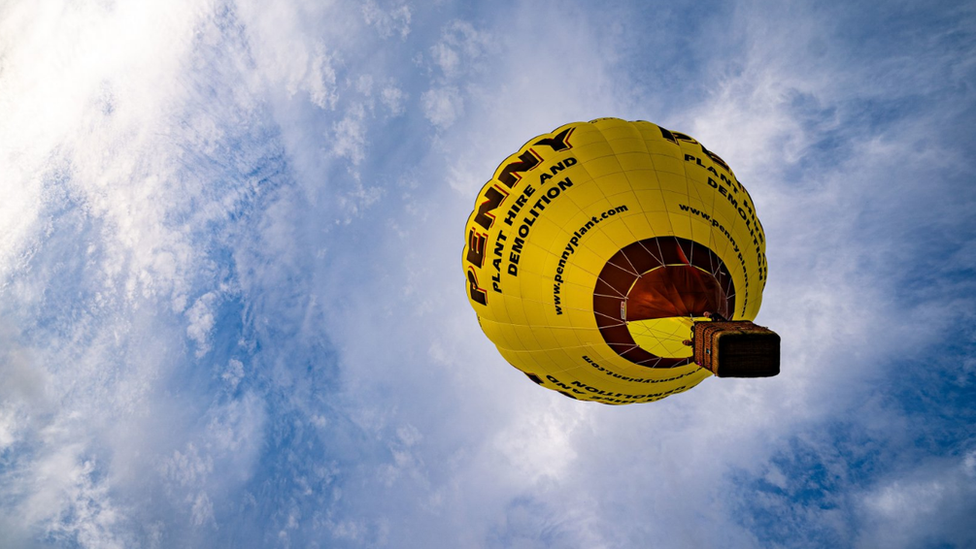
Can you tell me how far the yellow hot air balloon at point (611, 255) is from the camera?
9.47m

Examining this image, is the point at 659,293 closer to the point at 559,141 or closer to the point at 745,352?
the point at 745,352

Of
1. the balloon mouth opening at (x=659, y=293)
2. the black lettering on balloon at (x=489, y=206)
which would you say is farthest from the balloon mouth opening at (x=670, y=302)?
the black lettering on balloon at (x=489, y=206)

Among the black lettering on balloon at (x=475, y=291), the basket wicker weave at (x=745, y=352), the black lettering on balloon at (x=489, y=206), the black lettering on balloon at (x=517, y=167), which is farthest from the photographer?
the black lettering on balloon at (x=475, y=291)

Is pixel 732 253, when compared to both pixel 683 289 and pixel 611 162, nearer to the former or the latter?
pixel 683 289

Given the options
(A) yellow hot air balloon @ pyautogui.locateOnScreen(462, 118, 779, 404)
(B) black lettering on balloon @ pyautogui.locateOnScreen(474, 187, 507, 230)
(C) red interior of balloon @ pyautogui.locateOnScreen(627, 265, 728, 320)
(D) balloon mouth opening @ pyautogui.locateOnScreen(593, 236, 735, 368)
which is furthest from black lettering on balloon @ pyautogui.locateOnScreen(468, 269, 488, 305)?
(C) red interior of balloon @ pyautogui.locateOnScreen(627, 265, 728, 320)

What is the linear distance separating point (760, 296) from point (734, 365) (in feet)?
18.0

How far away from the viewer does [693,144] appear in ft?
38.5

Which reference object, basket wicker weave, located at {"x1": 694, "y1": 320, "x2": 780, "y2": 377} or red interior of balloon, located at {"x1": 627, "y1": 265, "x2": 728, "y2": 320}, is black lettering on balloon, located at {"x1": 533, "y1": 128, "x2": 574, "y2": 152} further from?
basket wicker weave, located at {"x1": 694, "y1": 320, "x2": 780, "y2": 377}

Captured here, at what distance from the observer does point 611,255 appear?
965 cm

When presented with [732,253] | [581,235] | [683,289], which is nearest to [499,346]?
[581,235]

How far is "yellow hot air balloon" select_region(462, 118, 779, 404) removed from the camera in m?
9.47

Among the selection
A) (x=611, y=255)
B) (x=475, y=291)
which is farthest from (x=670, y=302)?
(x=475, y=291)

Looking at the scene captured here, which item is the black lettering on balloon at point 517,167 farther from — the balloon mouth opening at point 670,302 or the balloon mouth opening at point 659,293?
the balloon mouth opening at point 670,302

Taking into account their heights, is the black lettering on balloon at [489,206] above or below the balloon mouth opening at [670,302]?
above
